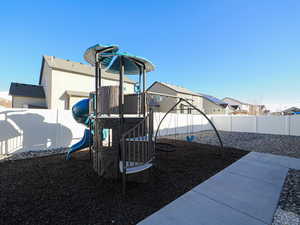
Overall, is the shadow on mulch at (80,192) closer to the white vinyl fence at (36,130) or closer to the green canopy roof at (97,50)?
the white vinyl fence at (36,130)

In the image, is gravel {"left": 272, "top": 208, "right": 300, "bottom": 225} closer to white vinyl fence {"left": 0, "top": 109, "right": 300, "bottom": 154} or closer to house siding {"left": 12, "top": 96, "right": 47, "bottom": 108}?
white vinyl fence {"left": 0, "top": 109, "right": 300, "bottom": 154}

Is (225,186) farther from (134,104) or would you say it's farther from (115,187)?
(134,104)

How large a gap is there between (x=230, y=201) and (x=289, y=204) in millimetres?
1009

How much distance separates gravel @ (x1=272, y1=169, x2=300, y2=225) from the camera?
2018 mm

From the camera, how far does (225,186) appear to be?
3.04m

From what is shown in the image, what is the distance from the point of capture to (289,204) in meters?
2.43

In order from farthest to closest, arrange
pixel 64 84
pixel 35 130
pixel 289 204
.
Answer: pixel 64 84 → pixel 35 130 → pixel 289 204

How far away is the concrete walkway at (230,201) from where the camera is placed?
2.02 metres

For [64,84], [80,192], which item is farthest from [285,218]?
[64,84]

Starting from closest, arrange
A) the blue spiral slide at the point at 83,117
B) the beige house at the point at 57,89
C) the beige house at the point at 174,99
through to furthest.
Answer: the blue spiral slide at the point at 83,117, the beige house at the point at 57,89, the beige house at the point at 174,99

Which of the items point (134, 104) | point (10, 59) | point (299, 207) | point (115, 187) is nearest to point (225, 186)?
point (299, 207)

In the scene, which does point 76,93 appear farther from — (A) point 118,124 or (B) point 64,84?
(A) point 118,124

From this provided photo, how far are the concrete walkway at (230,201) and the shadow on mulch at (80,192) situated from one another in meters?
0.20

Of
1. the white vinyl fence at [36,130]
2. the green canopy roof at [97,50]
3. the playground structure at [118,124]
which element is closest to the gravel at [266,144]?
the playground structure at [118,124]
